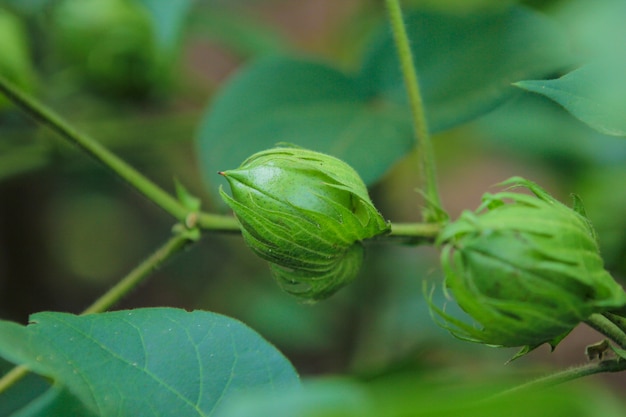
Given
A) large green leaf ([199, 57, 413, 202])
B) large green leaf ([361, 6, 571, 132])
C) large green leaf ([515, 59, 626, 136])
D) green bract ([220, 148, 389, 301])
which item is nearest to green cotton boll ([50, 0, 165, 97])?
large green leaf ([199, 57, 413, 202])

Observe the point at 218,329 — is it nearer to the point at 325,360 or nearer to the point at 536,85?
the point at 536,85

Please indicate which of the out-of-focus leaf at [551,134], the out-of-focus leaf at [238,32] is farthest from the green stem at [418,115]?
the out-of-focus leaf at [238,32]

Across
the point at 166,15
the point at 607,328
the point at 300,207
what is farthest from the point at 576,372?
the point at 166,15

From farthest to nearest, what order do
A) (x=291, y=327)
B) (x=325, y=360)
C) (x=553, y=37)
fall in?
(x=325, y=360) < (x=291, y=327) < (x=553, y=37)

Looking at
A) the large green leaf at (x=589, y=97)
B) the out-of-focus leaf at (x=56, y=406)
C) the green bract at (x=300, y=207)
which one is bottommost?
the out-of-focus leaf at (x=56, y=406)

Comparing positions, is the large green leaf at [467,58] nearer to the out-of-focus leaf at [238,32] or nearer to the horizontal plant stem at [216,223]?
the horizontal plant stem at [216,223]

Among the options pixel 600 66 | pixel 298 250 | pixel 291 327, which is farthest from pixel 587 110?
pixel 291 327

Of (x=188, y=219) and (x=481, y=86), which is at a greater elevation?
(x=481, y=86)
